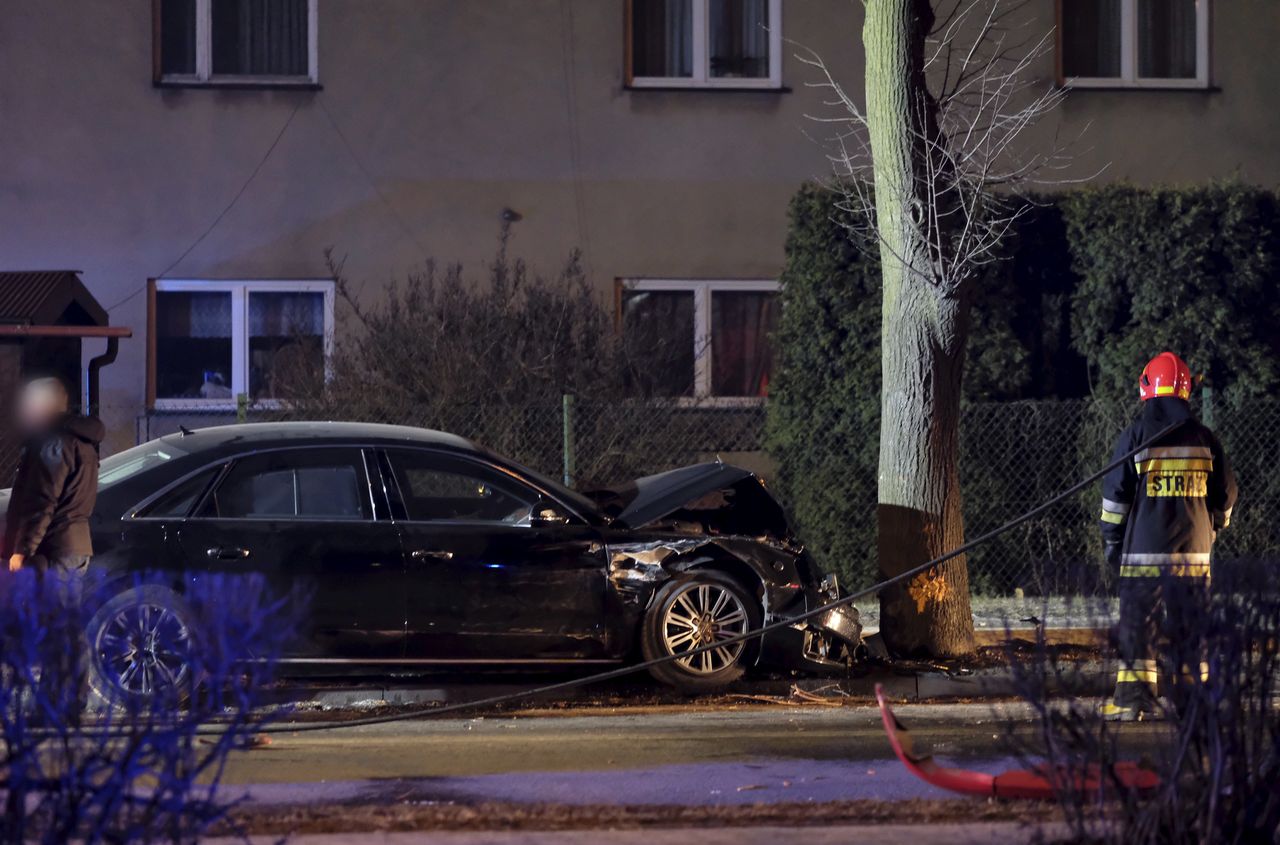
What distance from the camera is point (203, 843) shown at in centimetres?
538

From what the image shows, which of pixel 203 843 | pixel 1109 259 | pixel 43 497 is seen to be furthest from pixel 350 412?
pixel 203 843

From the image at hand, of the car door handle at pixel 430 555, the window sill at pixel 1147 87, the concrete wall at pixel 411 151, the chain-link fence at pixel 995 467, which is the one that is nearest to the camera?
the car door handle at pixel 430 555

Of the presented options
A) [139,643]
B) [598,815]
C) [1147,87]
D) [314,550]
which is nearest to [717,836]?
[598,815]

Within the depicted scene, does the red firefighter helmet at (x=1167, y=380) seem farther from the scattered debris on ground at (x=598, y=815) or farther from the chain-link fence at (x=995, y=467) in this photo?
the chain-link fence at (x=995, y=467)

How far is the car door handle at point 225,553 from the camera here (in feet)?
27.9

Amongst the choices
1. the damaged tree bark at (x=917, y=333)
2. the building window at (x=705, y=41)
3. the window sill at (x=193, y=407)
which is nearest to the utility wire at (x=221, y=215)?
the window sill at (x=193, y=407)

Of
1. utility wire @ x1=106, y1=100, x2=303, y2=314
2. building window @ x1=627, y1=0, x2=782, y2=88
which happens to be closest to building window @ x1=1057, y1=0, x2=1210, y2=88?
building window @ x1=627, y1=0, x2=782, y2=88

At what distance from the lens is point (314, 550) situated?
8.59 metres

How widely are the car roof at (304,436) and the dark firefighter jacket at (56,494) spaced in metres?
0.99

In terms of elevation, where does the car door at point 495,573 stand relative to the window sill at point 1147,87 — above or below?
below

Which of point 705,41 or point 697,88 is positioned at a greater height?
point 705,41

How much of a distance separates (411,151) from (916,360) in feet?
26.1

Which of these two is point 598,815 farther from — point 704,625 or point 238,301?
point 238,301

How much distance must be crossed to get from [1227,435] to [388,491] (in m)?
6.92
